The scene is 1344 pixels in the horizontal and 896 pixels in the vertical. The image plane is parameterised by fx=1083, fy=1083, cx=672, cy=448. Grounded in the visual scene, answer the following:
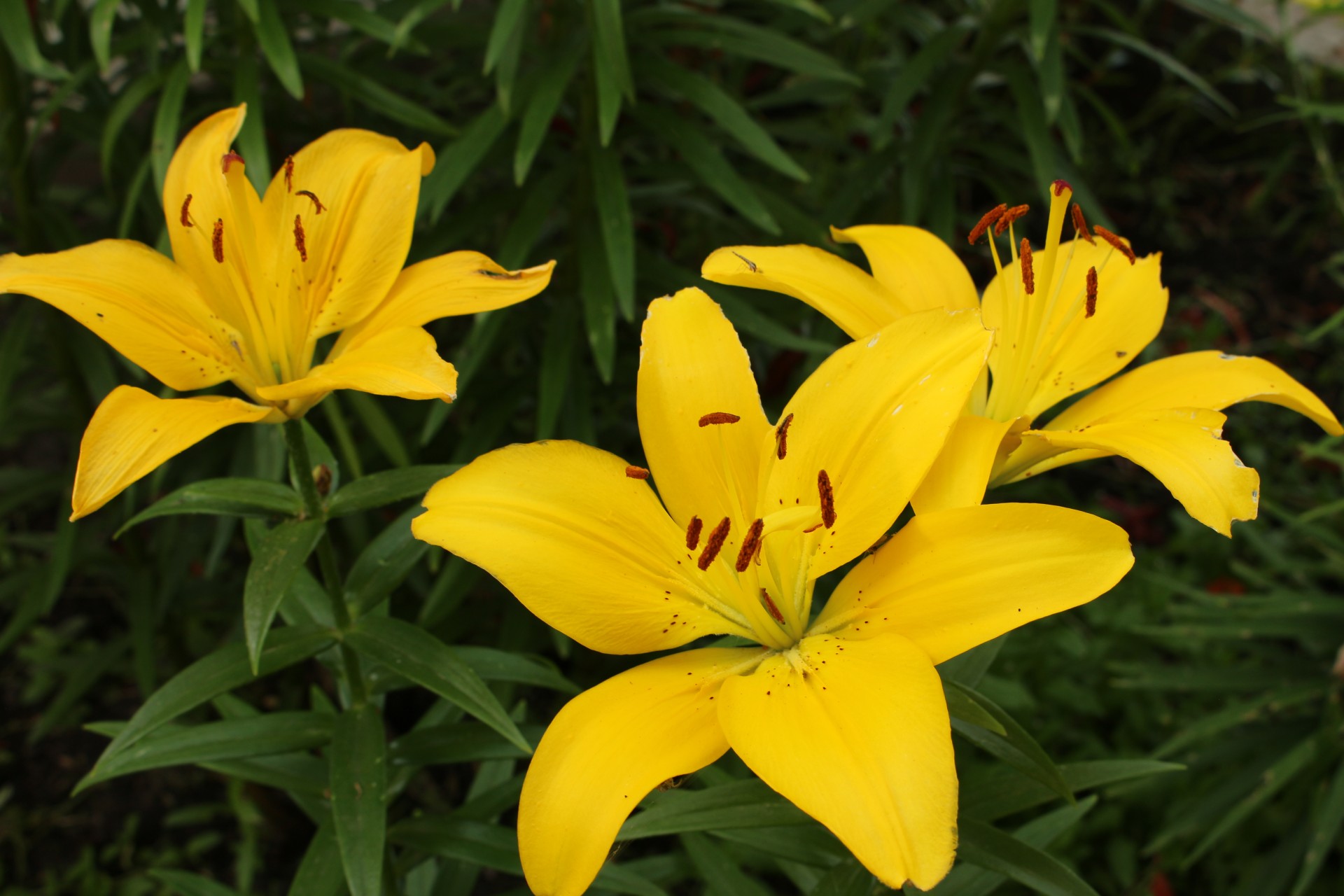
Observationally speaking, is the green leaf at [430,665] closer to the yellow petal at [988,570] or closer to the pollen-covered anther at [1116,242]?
the yellow petal at [988,570]

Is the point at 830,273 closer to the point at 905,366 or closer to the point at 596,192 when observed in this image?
the point at 905,366

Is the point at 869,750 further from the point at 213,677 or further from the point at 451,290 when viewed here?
the point at 213,677

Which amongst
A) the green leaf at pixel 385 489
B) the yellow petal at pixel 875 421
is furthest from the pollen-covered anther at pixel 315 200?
the yellow petal at pixel 875 421

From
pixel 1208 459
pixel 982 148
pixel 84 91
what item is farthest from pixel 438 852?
pixel 982 148

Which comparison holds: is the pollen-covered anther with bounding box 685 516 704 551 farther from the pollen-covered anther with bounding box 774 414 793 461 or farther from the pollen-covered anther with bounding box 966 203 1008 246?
the pollen-covered anther with bounding box 966 203 1008 246

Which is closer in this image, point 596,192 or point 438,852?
point 438,852

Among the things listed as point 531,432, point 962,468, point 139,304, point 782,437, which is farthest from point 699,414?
point 531,432
